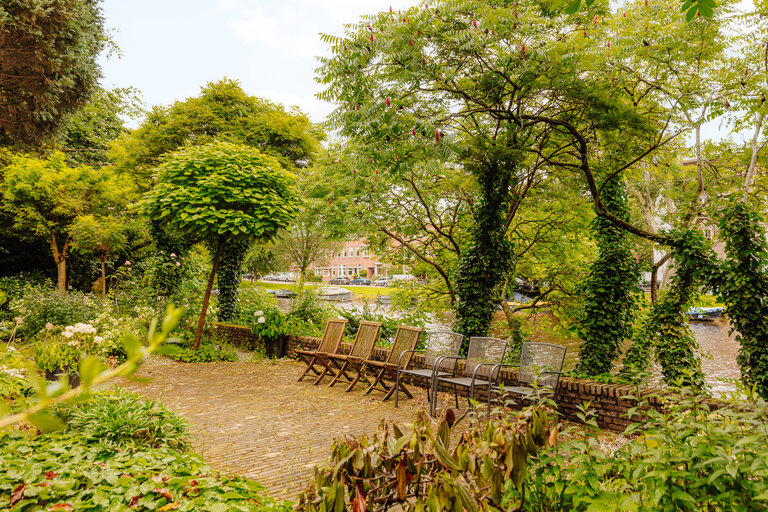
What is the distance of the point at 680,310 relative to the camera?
618cm

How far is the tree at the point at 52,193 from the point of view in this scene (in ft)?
44.3

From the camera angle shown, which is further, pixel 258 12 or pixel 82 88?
pixel 82 88

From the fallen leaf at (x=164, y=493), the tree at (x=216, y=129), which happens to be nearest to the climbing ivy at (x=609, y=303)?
the fallen leaf at (x=164, y=493)

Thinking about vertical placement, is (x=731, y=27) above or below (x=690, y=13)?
above

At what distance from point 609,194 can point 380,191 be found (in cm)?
469

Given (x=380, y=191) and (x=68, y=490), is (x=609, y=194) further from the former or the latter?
(x=68, y=490)

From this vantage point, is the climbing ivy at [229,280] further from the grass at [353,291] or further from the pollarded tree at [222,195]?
the pollarded tree at [222,195]

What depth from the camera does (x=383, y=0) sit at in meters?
6.43

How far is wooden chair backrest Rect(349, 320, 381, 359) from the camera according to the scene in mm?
7824

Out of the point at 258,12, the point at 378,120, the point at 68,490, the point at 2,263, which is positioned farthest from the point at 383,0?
the point at 2,263

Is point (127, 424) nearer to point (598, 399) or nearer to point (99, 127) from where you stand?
point (598, 399)

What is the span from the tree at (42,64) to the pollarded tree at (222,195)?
318 cm

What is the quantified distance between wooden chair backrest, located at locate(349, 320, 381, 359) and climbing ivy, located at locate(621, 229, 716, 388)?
3.93 metres

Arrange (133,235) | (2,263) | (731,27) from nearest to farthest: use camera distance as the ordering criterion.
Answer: (731,27) < (133,235) < (2,263)
